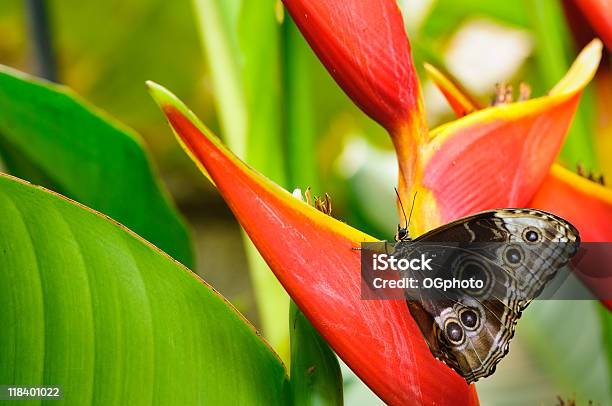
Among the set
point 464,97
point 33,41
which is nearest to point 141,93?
point 33,41

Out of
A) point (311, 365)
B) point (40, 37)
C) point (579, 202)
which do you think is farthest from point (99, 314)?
point (40, 37)

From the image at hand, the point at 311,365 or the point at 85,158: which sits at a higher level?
the point at 85,158

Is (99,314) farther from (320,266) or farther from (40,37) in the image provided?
(40,37)

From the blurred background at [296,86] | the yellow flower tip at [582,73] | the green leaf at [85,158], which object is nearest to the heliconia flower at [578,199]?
the yellow flower tip at [582,73]

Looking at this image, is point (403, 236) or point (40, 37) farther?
point (40, 37)

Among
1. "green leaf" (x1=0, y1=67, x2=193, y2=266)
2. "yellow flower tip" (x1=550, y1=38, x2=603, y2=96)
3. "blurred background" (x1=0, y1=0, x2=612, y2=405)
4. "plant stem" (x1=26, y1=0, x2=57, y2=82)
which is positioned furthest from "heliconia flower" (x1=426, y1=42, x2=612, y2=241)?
"plant stem" (x1=26, y1=0, x2=57, y2=82)

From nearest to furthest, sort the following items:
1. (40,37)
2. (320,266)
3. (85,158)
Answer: (320,266)
(85,158)
(40,37)

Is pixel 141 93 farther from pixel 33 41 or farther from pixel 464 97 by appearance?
pixel 464 97
